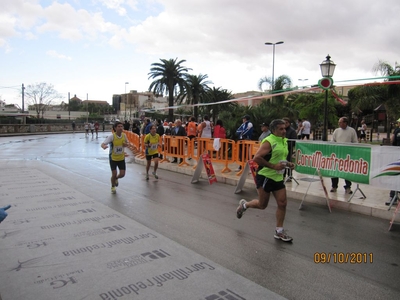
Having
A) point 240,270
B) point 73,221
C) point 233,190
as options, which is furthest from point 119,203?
point 240,270

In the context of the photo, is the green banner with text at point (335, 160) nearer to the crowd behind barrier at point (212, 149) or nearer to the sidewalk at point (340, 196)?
the sidewalk at point (340, 196)

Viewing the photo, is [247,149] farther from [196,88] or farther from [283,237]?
[196,88]

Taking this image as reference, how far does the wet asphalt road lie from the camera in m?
3.94

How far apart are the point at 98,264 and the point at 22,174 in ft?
28.4

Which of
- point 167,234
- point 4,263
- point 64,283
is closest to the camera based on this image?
point 64,283

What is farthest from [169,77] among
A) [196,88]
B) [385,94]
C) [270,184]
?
[270,184]

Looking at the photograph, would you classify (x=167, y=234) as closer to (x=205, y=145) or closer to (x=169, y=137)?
(x=205, y=145)

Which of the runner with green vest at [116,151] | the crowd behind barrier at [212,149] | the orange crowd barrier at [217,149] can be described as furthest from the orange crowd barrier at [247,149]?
the runner with green vest at [116,151]

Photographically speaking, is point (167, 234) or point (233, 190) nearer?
point (167, 234)

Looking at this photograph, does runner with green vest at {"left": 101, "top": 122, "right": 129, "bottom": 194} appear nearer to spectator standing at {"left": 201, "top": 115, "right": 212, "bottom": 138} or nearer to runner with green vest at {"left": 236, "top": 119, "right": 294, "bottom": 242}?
runner with green vest at {"left": 236, "top": 119, "right": 294, "bottom": 242}

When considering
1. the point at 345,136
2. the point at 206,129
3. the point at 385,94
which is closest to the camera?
the point at 345,136

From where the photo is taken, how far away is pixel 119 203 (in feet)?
25.0
